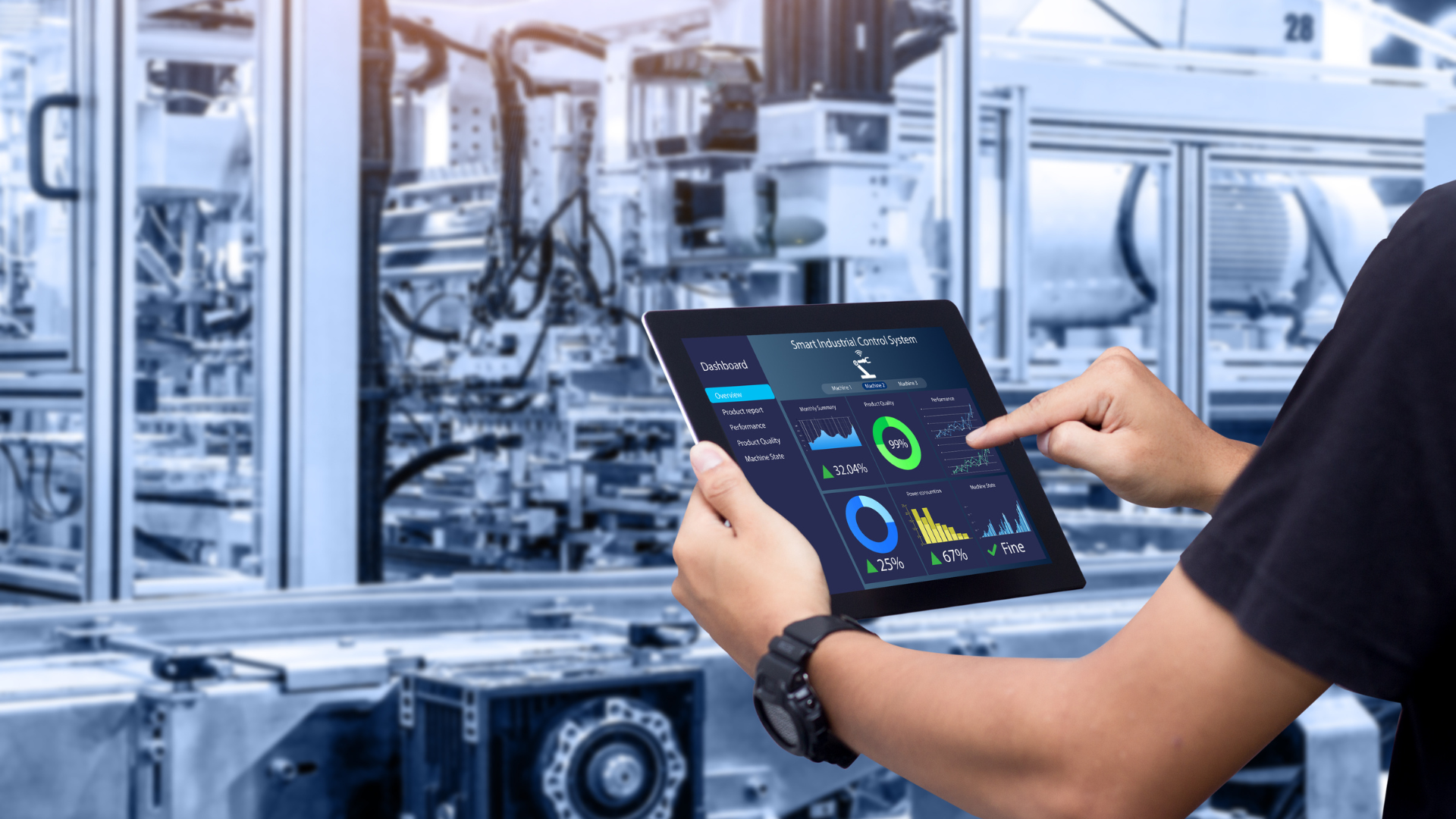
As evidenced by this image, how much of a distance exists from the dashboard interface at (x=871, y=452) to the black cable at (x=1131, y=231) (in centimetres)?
546

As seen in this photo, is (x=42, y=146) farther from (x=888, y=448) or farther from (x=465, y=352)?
(x=888, y=448)

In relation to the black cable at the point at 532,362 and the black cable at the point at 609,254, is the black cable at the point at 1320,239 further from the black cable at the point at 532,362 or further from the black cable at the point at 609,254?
the black cable at the point at 532,362

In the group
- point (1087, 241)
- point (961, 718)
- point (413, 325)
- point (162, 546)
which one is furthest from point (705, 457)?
point (1087, 241)

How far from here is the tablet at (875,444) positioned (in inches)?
31.5

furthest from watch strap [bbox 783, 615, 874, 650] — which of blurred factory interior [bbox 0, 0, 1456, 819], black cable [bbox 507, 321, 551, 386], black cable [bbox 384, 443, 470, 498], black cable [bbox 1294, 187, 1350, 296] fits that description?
black cable [bbox 1294, 187, 1350, 296]

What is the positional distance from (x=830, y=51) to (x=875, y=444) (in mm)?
2483

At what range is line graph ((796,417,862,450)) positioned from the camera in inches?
33.1

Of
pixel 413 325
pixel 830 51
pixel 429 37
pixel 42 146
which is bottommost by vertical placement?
pixel 413 325

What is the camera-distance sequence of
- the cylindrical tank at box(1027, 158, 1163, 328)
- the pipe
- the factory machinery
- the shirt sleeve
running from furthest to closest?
the cylindrical tank at box(1027, 158, 1163, 328) → the pipe → the factory machinery → the shirt sleeve

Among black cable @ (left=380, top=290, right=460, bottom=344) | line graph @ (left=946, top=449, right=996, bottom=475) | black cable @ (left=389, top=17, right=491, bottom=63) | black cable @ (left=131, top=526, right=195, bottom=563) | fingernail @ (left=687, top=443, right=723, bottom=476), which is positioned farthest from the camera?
black cable @ (left=380, top=290, right=460, bottom=344)

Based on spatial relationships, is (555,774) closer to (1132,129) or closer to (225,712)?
(225,712)

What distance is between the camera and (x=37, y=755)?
1.56 meters

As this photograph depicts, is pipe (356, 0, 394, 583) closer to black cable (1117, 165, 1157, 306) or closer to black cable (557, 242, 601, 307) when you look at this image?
black cable (557, 242, 601, 307)

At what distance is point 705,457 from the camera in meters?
0.77
